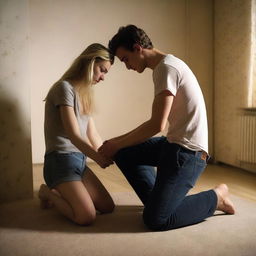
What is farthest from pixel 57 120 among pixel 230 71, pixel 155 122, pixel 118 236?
pixel 230 71

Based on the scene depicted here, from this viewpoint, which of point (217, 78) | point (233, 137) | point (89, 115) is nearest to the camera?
point (89, 115)

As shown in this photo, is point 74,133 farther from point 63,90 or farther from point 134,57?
point 134,57

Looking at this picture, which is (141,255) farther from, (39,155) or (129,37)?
(39,155)

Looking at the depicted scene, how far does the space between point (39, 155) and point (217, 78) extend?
6.56 ft

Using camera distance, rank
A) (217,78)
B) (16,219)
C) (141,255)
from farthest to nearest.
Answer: (217,78)
(16,219)
(141,255)

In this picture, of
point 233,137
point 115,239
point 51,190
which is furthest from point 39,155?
point 115,239

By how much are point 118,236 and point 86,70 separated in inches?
36.1

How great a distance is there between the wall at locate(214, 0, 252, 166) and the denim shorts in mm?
1943

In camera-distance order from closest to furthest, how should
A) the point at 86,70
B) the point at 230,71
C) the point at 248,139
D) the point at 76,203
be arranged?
the point at 76,203 < the point at 86,70 < the point at 248,139 < the point at 230,71

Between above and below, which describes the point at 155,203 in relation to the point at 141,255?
above

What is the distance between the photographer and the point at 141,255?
5.18 feet

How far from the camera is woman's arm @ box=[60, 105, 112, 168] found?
6.55 ft

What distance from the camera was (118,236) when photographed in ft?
5.93

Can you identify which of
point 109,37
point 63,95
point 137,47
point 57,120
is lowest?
point 57,120
